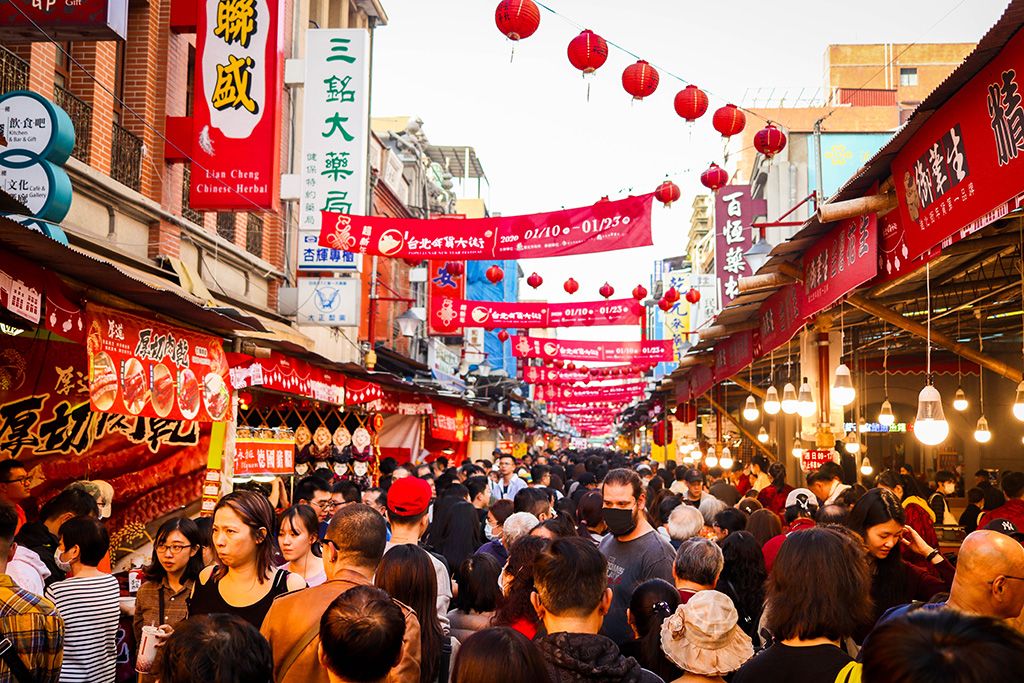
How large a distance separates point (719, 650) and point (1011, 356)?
1678 centimetres

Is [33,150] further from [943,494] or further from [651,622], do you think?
[943,494]

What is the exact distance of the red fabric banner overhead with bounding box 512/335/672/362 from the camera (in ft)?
81.9

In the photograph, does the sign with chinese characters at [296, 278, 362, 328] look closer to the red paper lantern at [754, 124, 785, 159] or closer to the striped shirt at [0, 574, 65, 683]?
the red paper lantern at [754, 124, 785, 159]

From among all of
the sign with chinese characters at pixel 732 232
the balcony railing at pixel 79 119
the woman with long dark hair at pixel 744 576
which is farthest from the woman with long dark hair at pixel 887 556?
the sign with chinese characters at pixel 732 232

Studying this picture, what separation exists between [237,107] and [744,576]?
9.43 m

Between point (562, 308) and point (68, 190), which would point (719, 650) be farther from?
point (562, 308)

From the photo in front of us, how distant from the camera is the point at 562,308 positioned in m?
19.4

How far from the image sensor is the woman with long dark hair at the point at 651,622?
168 inches

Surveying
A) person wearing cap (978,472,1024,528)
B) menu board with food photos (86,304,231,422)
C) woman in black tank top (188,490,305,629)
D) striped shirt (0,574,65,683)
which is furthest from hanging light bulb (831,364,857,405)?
striped shirt (0,574,65,683)

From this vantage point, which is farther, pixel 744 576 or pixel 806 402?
pixel 806 402

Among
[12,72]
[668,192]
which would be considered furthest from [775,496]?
[12,72]

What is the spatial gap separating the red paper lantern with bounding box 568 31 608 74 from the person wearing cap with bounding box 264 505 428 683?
5.63m

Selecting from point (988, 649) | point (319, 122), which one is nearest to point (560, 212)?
point (319, 122)

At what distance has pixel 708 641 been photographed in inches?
146
